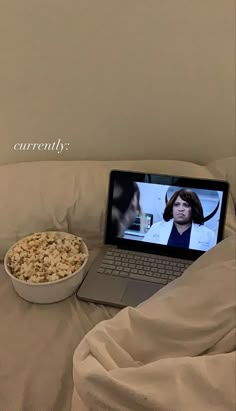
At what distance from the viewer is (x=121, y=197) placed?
44.0 inches

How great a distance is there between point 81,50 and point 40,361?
77 centimetres

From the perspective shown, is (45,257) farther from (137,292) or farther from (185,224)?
(185,224)

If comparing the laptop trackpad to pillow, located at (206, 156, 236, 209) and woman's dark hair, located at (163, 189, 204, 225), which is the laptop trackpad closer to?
woman's dark hair, located at (163, 189, 204, 225)

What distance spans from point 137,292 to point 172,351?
0.31 m

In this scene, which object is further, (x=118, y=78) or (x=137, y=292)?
(x=118, y=78)

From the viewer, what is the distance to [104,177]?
46.0 inches

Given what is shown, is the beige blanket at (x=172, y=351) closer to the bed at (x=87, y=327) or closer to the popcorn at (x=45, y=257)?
the bed at (x=87, y=327)

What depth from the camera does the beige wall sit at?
3.56 ft

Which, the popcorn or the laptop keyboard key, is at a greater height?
the popcorn

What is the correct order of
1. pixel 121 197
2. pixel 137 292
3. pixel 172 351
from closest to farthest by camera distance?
pixel 172 351, pixel 137 292, pixel 121 197

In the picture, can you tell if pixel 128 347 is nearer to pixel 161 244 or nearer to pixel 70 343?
pixel 70 343

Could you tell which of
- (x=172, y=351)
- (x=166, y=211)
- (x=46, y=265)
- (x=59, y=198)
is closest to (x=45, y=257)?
(x=46, y=265)

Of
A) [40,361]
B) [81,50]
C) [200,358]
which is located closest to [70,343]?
[40,361]

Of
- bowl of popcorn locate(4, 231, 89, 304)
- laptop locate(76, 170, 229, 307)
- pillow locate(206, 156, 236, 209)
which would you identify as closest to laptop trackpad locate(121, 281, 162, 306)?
laptop locate(76, 170, 229, 307)
